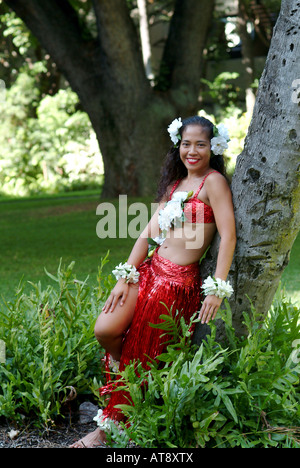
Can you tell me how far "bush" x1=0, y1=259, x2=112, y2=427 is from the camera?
10.6 ft

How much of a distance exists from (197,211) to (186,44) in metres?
8.05

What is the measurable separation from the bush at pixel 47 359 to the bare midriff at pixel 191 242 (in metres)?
0.71

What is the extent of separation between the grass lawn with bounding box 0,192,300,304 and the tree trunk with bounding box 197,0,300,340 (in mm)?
2802

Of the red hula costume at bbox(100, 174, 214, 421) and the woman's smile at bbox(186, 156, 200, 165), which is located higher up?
the woman's smile at bbox(186, 156, 200, 165)

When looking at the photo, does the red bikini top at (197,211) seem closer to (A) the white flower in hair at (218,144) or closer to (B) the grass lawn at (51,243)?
(A) the white flower in hair at (218,144)

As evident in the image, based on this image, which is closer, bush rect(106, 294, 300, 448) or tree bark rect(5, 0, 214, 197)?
bush rect(106, 294, 300, 448)

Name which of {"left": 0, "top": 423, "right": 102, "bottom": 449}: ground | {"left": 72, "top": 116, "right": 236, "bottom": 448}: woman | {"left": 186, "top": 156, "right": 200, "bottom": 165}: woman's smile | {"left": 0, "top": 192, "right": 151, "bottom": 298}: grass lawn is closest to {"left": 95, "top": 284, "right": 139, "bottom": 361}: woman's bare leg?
{"left": 72, "top": 116, "right": 236, "bottom": 448}: woman

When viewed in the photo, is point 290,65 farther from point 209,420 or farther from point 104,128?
point 104,128

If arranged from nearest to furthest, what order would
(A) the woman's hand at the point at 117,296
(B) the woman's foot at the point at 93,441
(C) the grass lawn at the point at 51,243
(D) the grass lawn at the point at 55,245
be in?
(B) the woman's foot at the point at 93,441 < (A) the woman's hand at the point at 117,296 < (D) the grass lawn at the point at 55,245 < (C) the grass lawn at the point at 51,243

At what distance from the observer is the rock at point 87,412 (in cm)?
341

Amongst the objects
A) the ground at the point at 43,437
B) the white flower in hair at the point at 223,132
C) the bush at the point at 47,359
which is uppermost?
the white flower in hair at the point at 223,132

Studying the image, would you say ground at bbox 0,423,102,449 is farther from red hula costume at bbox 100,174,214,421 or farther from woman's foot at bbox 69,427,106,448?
red hula costume at bbox 100,174,214,421

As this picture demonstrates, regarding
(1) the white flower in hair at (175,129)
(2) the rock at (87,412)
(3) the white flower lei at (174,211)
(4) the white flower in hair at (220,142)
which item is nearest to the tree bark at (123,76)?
(1) the white flower in hair at (175,129)
